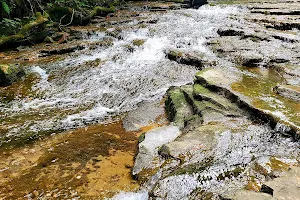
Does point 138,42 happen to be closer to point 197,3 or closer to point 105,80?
point 105,80

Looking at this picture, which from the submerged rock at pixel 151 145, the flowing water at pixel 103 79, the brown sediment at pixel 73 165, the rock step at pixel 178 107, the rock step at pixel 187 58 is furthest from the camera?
the rock step at pixel 187 58

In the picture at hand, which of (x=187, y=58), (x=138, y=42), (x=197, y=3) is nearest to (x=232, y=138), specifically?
(x=187, y=58)

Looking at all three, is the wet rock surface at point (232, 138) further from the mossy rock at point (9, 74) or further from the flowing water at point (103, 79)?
the mossy rock at point (9, 74)

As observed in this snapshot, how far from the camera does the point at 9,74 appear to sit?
28.1 ft

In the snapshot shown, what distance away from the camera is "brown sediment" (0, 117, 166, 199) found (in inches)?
166

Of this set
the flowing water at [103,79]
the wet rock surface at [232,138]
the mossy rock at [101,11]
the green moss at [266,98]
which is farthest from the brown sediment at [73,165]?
the mossy rock at [101,11]

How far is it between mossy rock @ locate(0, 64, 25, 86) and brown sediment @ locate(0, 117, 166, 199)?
3862 millimetres

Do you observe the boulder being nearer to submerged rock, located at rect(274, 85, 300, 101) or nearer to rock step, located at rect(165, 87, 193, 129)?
rock step, located at rect(165, 87, 193, 129)

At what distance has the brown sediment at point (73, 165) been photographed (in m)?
4.21

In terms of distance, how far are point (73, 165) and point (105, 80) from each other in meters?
4.41

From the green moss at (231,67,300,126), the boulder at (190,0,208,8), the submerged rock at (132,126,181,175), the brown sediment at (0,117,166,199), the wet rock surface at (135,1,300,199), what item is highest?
the boulder at (190,0,208,8)

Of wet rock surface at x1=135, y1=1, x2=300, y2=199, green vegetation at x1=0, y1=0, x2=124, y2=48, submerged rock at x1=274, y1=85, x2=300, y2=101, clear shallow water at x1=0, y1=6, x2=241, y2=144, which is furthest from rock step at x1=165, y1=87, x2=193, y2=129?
green vegetation at x1=0, y1=0, x2=124, y2=48

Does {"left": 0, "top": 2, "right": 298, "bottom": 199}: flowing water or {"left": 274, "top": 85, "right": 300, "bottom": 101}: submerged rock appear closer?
{"left": 274, "top": 85, "right": 300, "bottom": 101}: submerged rock

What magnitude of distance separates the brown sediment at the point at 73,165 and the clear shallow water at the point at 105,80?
74 centimetres
